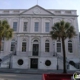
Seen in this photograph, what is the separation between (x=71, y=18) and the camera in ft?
121

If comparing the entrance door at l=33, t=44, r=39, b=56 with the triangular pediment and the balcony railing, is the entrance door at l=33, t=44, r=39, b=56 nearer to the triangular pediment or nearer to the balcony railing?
the balcony railing

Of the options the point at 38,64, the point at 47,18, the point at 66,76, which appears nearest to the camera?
the point at 66,76

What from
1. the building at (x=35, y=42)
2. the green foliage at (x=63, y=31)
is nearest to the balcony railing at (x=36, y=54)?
the building at (x=35, y=42)

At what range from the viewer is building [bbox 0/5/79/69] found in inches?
1345

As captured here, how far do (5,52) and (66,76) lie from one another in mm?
25606

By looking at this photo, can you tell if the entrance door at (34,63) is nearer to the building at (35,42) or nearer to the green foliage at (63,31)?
the building at (35,42)

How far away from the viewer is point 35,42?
117 ft

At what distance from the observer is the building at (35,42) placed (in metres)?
34.2

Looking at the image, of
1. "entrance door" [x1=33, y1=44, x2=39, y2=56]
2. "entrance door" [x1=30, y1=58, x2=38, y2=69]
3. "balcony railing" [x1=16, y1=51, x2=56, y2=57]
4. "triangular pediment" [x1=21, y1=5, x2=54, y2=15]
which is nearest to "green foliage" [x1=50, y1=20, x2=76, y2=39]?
"balcony railing" [x1=16, y1=51, x2=56, y2=57]

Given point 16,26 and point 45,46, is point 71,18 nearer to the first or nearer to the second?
point 45,46

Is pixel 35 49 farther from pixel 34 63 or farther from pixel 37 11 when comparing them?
pixel 37 11

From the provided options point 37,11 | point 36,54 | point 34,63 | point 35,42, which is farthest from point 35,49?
point 37,11

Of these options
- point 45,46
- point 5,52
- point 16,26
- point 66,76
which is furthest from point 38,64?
point 66,76

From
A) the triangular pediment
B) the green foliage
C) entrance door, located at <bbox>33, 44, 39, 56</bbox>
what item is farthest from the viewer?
the triangular pediment
